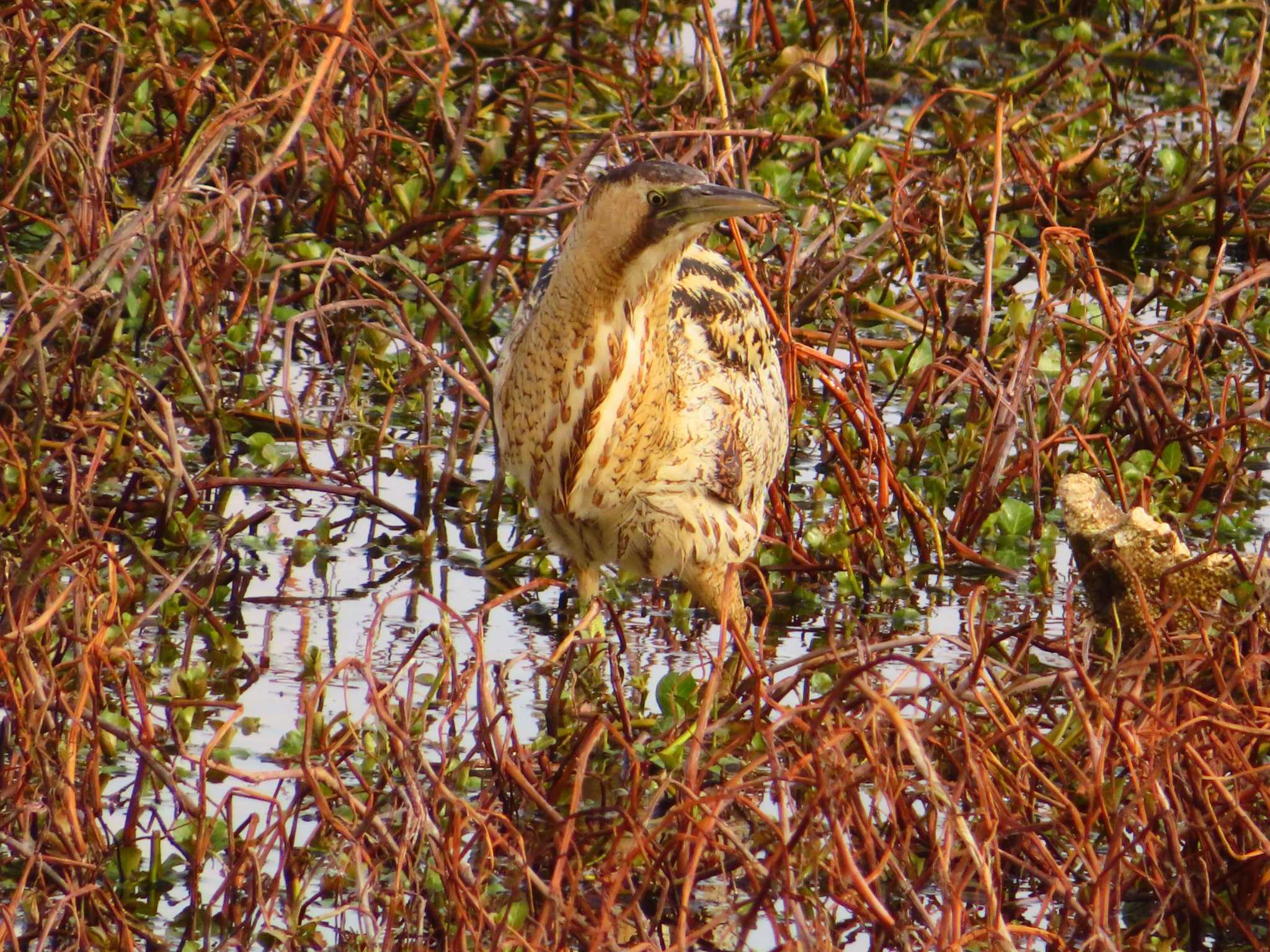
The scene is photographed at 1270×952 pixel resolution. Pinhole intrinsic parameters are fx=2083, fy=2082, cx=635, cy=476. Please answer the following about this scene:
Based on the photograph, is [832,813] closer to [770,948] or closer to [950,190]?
[770,948]

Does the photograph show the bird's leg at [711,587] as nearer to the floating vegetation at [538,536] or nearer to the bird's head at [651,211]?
the floating vegetation at [538,536]

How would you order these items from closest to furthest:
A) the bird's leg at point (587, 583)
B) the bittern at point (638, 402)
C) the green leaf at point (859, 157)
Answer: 1. the bittern at point (638, 402)
2. the bird's leg at point (587, 583)
3. the green leaf at point (859, 157)

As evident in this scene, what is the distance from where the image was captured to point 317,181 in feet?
15.6

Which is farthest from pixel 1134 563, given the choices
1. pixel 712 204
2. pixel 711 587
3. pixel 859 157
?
pixel 859 157

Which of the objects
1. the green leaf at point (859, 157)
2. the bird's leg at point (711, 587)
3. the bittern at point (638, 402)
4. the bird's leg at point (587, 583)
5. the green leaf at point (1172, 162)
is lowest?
the bird's leg at point (711, 587)

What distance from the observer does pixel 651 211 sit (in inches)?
111

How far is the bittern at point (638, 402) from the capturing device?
2887mm

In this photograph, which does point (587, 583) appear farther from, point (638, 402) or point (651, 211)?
point (651, 211)

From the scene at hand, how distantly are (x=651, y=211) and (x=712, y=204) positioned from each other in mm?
102

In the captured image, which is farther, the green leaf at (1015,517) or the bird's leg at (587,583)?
the green leaf at (1015,517)

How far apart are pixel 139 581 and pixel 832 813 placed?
5.32 feet

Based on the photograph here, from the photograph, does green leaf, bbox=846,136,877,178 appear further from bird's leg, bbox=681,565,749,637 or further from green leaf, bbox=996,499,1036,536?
bird's leg, bbox=681,565,749,637

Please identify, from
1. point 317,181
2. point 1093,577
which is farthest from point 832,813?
point 317,181

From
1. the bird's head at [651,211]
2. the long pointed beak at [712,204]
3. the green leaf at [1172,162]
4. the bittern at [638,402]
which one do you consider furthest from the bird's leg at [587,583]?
the green leaf at [1172,162]
